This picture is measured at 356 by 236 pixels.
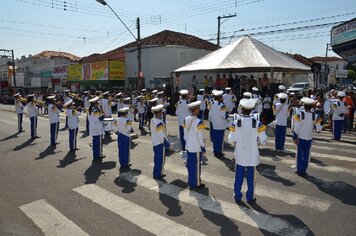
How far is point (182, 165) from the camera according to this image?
30.4ft

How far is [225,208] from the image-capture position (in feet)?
20.0

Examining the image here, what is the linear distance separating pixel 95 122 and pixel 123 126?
1345 mm

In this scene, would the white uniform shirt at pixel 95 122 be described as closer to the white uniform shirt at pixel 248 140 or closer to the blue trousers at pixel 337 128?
the white uniform shirt at pixel 248 140

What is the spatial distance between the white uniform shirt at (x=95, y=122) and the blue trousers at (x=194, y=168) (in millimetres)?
3914

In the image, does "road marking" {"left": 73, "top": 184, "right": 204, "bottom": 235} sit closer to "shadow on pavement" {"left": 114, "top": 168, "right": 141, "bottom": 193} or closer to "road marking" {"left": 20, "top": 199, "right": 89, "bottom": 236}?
"shadow on pavement" {"left": 114, "top": 168, "right": 141, "bottom": 193}

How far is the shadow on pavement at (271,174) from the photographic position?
7.47 metres

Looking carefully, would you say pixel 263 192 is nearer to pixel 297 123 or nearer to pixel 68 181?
pixel 297 123

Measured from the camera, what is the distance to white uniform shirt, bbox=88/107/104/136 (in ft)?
33.0

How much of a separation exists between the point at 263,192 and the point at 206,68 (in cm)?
1264

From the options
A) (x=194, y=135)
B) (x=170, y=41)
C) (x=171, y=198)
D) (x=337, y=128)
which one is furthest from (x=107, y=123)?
(x=170, y=41)

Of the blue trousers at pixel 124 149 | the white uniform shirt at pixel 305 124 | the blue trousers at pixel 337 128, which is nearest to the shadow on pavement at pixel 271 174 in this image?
the white uniform shirt at pixel 305 124

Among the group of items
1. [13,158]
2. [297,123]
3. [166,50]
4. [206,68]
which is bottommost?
[13,158]

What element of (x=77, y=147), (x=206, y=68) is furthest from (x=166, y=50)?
(x=77, y=147)

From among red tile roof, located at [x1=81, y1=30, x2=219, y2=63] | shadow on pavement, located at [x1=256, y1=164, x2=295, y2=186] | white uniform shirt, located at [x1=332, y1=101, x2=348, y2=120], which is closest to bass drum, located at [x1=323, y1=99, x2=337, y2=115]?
white uniform shirt, located at [x1=332, y1=101, x2=348, y2=120]
